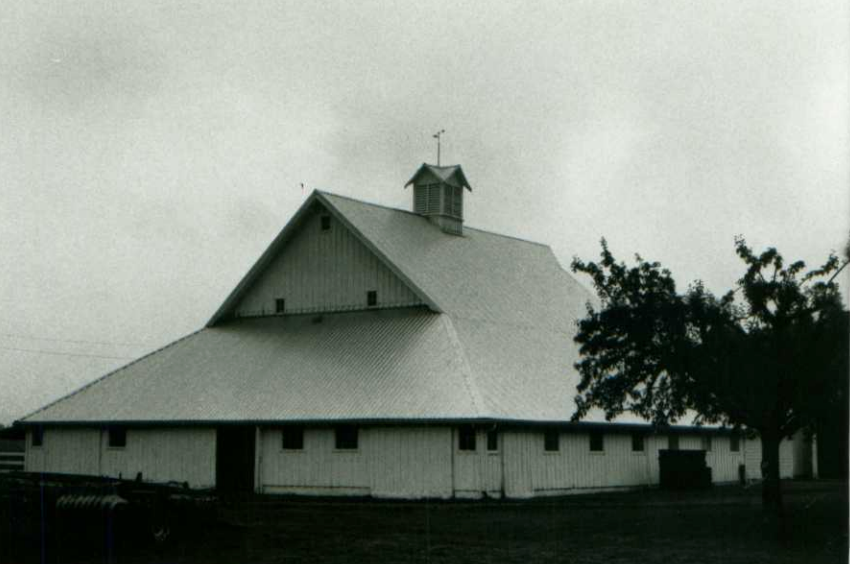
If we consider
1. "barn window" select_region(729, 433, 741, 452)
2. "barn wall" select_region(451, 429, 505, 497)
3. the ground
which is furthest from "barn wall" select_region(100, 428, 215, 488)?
"barn window" select_region(729, 433, 741, 452)

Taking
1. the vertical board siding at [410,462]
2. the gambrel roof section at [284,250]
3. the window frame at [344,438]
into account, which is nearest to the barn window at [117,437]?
the gambrel roof section at [284,250]

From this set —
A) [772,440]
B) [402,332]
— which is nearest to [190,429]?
[402,332]

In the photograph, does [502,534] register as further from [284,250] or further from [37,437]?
[37,437]

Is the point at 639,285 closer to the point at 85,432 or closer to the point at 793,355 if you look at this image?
the point at 793,355

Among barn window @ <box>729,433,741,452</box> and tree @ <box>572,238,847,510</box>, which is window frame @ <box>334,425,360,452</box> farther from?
barn window @ <box>729,433,741,452</box>

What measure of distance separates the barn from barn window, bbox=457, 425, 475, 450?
0.20 feet

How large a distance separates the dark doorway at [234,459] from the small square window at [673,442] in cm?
1635

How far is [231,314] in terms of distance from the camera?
163 ft

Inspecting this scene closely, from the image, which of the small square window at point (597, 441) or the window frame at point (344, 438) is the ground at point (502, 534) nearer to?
the window frame at point (344, 438)

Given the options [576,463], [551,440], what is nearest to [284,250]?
[551,440]

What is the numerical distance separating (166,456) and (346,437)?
25.5ft

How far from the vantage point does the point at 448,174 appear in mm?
52438

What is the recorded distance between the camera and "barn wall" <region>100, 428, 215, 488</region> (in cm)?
4147

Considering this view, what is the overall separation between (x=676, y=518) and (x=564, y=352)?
55.3 feet
